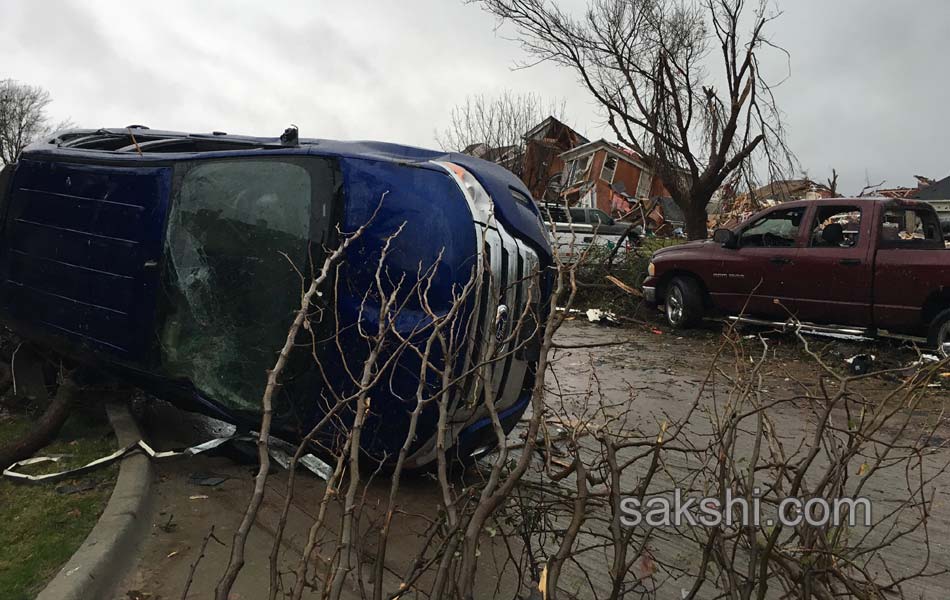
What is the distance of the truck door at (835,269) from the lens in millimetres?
8578

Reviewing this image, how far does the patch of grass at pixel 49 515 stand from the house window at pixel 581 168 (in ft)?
117

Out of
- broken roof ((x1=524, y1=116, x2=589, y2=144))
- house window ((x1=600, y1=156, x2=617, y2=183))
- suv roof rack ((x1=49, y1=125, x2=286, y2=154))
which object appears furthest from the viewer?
house window ((x1=600, y1=156, x2=617, y2=183))

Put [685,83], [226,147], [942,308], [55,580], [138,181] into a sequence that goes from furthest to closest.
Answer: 1. [685,83]
2. [942,308]
3. [226,147]
4. [138,181]
5. [55,580]

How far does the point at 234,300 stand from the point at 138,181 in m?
1.10

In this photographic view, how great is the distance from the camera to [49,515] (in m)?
3.65

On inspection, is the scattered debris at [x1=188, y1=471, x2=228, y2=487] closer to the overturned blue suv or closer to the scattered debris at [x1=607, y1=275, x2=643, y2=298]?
the overturned blue suv

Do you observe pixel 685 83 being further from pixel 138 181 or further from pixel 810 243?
pixel 138 181

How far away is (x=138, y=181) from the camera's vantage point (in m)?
4.41

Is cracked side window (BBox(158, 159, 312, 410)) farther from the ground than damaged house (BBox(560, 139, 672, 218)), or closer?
closer

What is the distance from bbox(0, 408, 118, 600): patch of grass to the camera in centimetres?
308

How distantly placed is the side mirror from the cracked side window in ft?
24.2

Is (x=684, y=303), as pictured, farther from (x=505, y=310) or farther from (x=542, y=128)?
(x=542, y=128)

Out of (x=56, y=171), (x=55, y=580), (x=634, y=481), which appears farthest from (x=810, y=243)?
(x=55, y=580)

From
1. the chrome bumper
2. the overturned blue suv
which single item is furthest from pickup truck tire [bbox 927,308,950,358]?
the overturned blue suv
